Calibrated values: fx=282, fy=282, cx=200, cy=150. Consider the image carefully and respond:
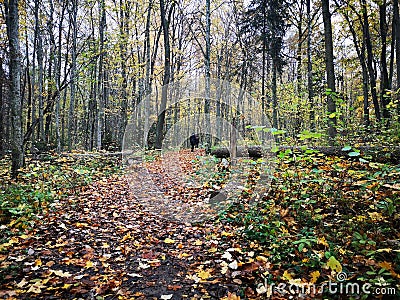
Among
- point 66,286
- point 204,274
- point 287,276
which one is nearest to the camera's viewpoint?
point 287,276

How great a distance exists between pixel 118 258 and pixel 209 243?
144cm

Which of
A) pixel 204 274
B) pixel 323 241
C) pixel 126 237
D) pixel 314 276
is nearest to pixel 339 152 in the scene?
pixel 323 241

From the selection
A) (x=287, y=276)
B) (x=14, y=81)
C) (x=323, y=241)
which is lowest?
(x=287, y=276)

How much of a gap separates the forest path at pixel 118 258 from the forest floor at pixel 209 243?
16 millimetres

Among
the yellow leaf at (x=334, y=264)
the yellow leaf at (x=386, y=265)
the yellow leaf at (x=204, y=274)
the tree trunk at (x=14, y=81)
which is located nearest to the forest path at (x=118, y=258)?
the yellow leaf at (x=204, y=274)

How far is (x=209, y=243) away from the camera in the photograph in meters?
4.64

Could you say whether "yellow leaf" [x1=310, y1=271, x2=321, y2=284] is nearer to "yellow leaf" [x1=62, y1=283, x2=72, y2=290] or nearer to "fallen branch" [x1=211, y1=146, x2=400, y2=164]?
"fallen branch" [x1=211, y1=146, x2=400, y2=164]

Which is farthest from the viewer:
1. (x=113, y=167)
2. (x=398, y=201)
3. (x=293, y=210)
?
(x=113, y=167)

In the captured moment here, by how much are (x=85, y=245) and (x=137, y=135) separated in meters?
24.5

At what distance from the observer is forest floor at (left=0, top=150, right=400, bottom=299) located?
126 inches

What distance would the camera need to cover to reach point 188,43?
98.0 feet

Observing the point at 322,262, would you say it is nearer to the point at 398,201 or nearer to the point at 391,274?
the point at 391,274

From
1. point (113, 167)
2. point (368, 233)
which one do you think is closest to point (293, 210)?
point (368, 233)

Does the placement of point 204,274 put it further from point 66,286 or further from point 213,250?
point 66,286
